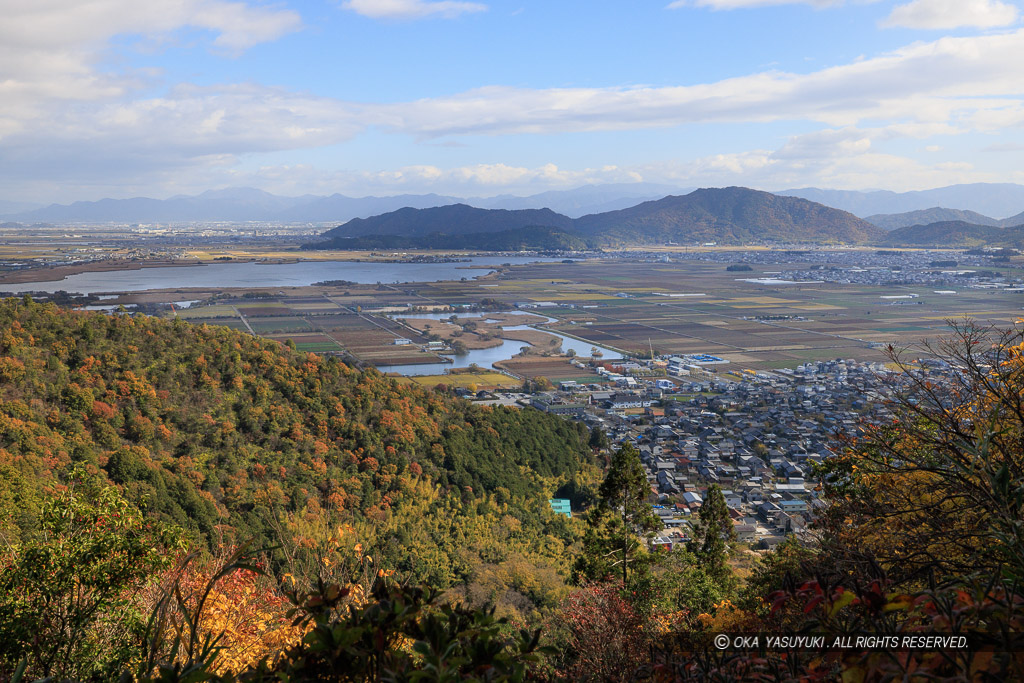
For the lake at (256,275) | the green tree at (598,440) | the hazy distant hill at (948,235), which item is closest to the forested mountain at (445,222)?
the lake at (256,275)

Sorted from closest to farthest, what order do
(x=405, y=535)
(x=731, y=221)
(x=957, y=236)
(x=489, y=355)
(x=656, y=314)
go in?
(x=405, y=535), (x=489, y=355), (x=656, y=314), (x=957, y=236), (x=731, y=221)

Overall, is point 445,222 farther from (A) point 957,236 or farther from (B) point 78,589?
(B) point 78,589

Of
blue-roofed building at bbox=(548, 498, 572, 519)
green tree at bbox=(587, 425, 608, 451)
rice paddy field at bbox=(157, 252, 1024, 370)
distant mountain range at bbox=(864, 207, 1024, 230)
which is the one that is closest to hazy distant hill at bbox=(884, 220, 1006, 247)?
distant mountain range at bbox=(864, 207, 1024, 230)

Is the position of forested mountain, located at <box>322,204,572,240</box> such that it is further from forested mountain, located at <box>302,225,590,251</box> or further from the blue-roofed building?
the blue-roofed building

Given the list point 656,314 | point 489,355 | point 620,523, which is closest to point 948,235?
point 656,314

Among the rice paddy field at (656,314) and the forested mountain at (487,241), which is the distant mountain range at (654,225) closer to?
the forested mountain at (487,241)

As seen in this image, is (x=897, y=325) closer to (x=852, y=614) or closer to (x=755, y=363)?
(x=755, y=363)
